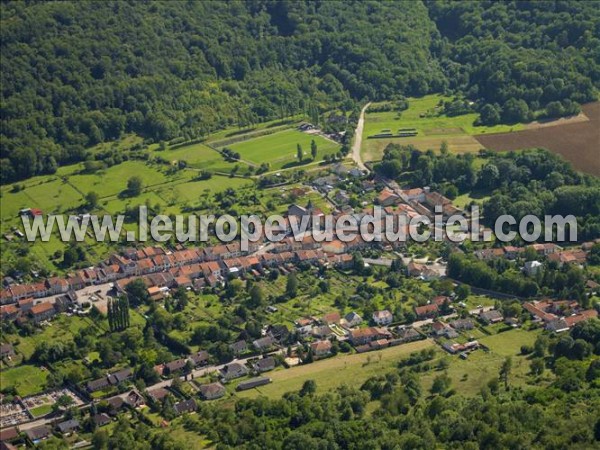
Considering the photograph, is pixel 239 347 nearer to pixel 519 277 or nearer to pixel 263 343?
pixel 263 343

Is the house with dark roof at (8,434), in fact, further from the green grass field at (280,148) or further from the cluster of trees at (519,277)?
the green grass field at (280,148)

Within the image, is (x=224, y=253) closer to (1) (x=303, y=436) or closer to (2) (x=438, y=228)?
(2) (x=438, y=228)

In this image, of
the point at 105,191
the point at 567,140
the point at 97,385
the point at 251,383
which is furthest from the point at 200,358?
the point at 567,140

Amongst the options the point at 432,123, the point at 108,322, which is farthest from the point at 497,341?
the point at 432,123

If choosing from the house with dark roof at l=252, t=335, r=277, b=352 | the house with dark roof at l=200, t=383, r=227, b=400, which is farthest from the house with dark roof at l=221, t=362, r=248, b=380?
the house with dark roof at l=252, t=335, r=277, b=352

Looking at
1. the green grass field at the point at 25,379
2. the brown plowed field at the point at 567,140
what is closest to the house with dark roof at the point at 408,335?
the green grass field at the point at 25,379

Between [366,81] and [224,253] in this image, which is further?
[366,81]

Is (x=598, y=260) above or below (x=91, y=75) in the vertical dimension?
below
